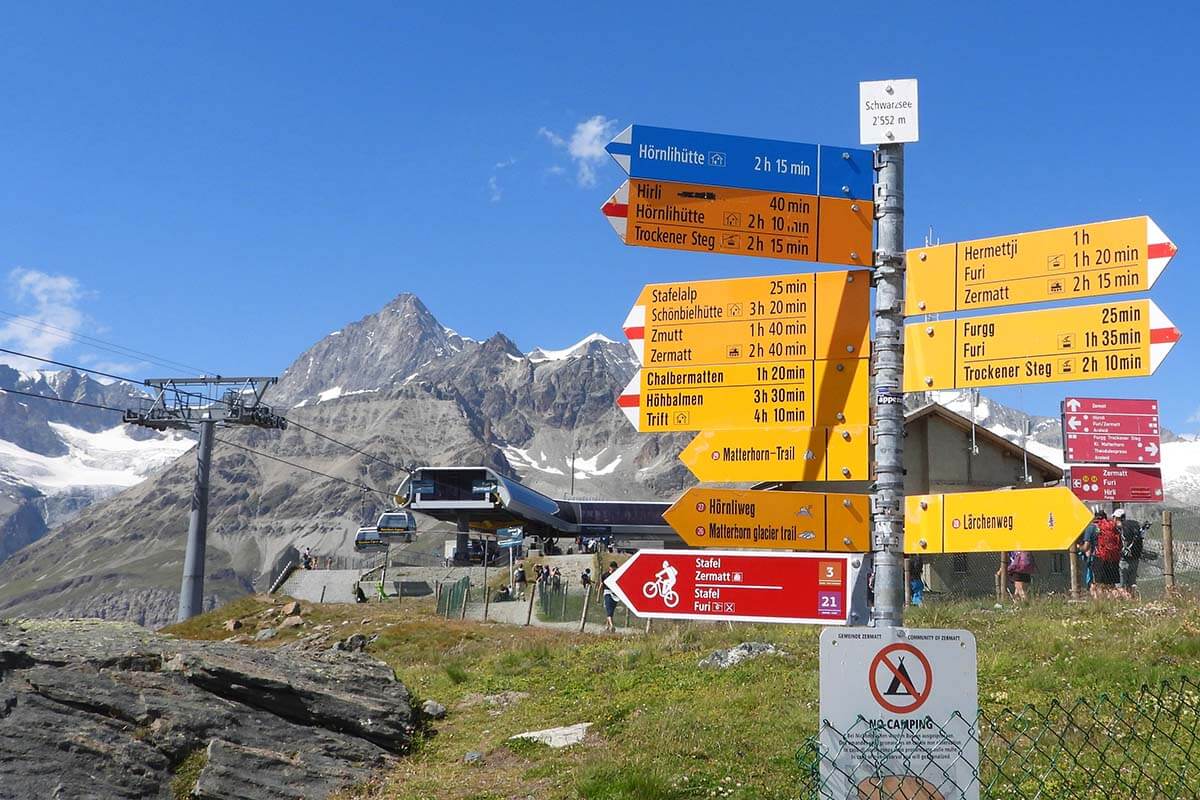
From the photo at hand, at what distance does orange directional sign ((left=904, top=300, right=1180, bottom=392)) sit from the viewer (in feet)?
16.6

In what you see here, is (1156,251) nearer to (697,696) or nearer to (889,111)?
(889,111)

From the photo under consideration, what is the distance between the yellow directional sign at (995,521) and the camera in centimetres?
495

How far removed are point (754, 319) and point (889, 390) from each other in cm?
92

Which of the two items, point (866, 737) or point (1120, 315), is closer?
point (866, 737)

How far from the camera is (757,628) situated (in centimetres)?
1838

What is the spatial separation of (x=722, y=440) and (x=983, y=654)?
8335 mm

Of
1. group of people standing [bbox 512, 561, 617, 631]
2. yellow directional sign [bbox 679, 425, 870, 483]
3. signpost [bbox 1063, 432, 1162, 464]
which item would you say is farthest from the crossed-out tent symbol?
signpost [bbox 1063, 432, 1162, 464]

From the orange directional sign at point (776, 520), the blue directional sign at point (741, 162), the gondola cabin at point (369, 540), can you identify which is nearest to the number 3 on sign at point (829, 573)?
the orange directional sign at point (776, 520)

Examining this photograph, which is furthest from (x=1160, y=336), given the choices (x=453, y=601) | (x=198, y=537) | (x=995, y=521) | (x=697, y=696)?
(x=198, y=537)

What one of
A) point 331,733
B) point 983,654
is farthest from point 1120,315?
point 331,733

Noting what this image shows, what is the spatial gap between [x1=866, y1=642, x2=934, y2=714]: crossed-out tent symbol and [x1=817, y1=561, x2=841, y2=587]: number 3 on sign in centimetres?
55

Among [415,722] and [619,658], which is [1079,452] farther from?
[415,722]

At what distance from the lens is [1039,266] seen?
542cm

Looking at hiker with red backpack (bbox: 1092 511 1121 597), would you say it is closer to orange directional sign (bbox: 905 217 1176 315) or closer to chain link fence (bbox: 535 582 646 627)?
chain link fence (bbox: 535 582 646 627)
